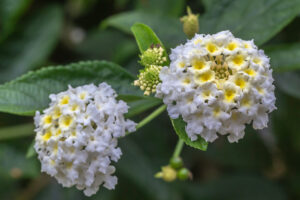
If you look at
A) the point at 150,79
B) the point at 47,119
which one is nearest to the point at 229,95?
the point at 150,79

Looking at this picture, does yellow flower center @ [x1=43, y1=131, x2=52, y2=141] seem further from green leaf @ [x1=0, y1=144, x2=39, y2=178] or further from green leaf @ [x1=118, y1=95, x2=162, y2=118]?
green leaf @ [x1=0, y1=144, x2=39, y2=178]

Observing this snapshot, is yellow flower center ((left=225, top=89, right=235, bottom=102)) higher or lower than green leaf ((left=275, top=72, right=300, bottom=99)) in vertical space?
lower

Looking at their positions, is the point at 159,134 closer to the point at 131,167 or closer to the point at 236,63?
the point at 131,167

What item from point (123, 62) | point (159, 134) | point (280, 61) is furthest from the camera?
point (159, 134)

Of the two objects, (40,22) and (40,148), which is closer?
(40,148)

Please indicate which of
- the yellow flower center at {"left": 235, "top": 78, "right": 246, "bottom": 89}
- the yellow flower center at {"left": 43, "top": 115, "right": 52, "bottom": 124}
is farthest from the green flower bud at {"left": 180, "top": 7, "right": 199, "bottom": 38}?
the yellow flower center at {"left": 43, "top": 115, "right": 52, "bottom": 124}

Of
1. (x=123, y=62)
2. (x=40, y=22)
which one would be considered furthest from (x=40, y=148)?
(x=40, y=22)

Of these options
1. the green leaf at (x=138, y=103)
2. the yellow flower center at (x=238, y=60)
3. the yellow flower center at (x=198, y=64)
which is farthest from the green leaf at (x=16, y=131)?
the yellow flower center at (x=238, y=60)
